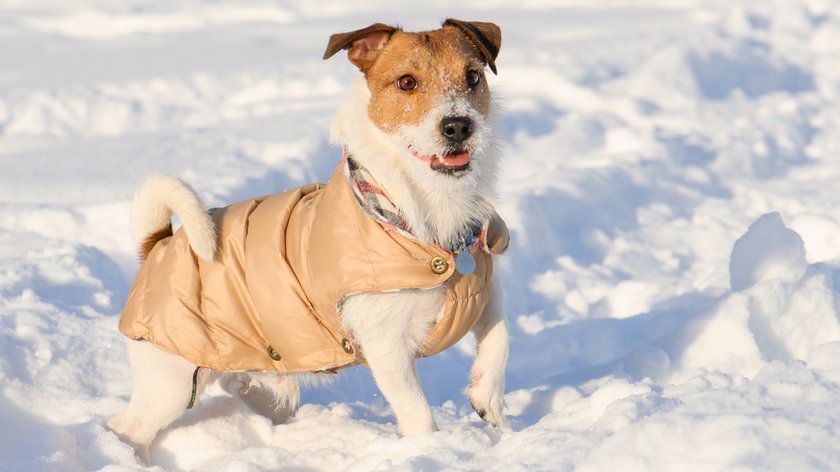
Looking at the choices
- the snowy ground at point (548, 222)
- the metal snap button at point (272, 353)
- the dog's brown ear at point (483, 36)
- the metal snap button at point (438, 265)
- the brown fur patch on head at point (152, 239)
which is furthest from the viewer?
the brown fur patch on head at point (152, 239)

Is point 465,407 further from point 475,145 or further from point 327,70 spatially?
point 327,70

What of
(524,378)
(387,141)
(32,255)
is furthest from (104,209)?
(387,141)

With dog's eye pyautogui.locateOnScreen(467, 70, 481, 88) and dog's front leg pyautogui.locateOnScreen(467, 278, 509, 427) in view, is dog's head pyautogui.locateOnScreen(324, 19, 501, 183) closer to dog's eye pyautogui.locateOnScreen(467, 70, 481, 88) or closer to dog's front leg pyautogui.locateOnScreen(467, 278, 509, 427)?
dog's eye pyautogui.locateOnScreen(467, 70, 481, 88)

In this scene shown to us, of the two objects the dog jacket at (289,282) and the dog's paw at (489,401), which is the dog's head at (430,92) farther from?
the dog's paw at (489,401)

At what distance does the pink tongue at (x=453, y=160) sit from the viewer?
299 centimetres

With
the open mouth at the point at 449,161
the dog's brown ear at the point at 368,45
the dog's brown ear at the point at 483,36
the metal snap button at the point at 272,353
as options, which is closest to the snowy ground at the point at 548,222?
the metal snap button at the point at 272,353

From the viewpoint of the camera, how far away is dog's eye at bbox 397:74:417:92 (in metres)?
3.06

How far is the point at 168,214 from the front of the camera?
143 inches

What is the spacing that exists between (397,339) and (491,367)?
413mm

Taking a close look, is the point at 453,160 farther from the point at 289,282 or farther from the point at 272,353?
the point at 272,353

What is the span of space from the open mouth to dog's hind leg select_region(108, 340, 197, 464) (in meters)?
1.15

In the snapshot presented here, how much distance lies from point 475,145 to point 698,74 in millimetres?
7939

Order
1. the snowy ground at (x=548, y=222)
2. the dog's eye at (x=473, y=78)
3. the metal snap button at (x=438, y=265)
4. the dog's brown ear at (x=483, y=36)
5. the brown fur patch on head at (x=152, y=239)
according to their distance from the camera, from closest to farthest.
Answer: the snowy ground at (x=548, y=222) < the metal snap button at (x=438, y=265) < the dog's eye at (x=473, y=78) < the dog's brown ear at (x=483, y=36) < the brown fur patch on head at (x=152, y=239)

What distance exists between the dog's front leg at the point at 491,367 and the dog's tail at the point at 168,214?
3.17ft
